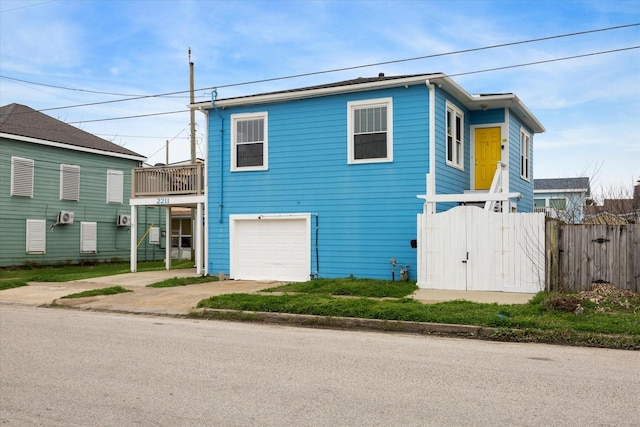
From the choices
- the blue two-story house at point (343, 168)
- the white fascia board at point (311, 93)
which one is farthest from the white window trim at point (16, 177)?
the blue two-story house at point (343, 168)

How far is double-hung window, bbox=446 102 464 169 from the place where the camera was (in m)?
18.2

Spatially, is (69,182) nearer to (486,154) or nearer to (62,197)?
(62,197)

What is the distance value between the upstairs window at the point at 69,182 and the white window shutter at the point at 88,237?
1453 millimetres

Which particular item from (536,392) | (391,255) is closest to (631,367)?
(536,392)

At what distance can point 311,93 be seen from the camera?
18141 millimetres

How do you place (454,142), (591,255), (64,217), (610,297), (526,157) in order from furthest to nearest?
(64,217) → (526,157) → (454,142) → (591,255) → (610,297)

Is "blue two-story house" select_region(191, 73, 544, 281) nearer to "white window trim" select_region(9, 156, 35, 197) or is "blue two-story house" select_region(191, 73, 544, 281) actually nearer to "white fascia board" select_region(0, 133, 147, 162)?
"white fascia board" select_region(0, 133, 147, 162)

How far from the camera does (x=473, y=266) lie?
1481 centimetres

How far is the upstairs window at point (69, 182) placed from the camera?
2862cm

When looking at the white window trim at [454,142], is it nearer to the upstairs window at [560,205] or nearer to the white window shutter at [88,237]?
the upstairs window at [560,205]

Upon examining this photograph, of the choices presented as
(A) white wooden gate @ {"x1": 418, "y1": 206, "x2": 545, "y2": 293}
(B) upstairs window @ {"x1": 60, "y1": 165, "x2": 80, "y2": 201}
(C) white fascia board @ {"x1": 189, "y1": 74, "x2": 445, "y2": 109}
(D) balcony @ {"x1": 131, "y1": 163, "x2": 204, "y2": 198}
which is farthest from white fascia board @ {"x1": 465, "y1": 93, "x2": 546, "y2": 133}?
(B) upstairs window @ {"x1": 60, "y1": 165, "x2": 80, "y2": 201}

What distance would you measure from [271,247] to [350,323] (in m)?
8.15

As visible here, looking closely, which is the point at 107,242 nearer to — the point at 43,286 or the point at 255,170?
the point at 43,286

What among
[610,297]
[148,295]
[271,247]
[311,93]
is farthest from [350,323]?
[311,93]
